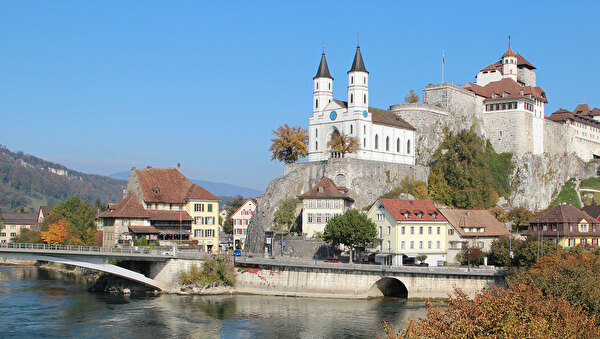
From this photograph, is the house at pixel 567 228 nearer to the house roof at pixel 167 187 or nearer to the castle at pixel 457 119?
the castle at pixel 457 119

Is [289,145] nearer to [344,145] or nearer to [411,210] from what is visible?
[344,145]


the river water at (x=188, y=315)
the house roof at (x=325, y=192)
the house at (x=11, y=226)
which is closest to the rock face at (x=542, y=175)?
the house roof at (x=325, y=192)

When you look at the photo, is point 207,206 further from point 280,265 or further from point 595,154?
point 595,154

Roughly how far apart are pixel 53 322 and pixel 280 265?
2144 cm

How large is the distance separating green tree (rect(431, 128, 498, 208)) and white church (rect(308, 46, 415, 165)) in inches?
205

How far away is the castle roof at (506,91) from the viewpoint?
11275 cm

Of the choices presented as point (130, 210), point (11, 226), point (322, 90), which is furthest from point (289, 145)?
point (11, 226)

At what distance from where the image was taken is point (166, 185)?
8381cm

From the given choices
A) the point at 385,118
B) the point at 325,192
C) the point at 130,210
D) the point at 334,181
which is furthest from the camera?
the point at 385,118

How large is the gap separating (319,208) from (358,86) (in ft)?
71.9

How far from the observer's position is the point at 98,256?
6456cm

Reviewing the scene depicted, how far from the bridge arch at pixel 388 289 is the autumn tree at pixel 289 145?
35.6 m

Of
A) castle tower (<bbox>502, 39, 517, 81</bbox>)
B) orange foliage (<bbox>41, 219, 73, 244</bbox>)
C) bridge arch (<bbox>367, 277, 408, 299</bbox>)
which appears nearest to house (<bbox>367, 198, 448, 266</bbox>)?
bridge arch (<bbox>367, 277, 408, 299</bbox>)

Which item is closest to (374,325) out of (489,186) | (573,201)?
(489,186)
